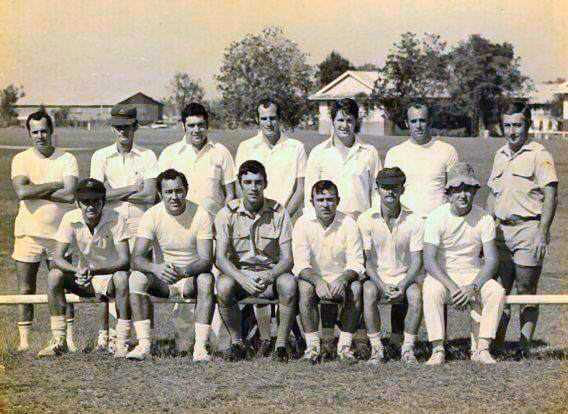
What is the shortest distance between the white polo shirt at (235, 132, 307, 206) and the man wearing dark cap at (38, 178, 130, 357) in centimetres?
130

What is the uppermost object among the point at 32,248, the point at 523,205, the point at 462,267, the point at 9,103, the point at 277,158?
the point at 9,103

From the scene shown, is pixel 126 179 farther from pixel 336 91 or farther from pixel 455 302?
pixel 336 91

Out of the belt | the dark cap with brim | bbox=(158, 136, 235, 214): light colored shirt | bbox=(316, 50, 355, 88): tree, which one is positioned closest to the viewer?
the belt

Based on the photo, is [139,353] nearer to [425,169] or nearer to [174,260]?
[174,260]

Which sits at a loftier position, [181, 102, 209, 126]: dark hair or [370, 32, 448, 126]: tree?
[370, 32, 448, 126]: tree

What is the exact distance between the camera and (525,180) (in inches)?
267

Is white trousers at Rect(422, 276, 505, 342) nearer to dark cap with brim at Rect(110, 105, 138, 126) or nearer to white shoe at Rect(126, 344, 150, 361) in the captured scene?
white shoe at Rect(126, 344, 150, 361)

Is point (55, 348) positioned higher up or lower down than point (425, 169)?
lower down

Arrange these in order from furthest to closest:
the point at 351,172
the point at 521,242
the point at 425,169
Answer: the point at 351,172, the point at 425,169, the point at 521,242

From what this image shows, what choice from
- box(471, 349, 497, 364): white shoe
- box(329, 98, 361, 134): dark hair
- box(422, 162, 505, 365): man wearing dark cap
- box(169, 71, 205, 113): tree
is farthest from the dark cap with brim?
box(169, 71, 205, 113): tree

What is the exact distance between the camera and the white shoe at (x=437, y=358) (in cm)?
637

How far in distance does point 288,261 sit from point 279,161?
3.69ft

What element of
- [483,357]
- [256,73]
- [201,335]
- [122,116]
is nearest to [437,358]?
[483,357]

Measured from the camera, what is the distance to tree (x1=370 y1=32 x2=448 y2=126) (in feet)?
168
